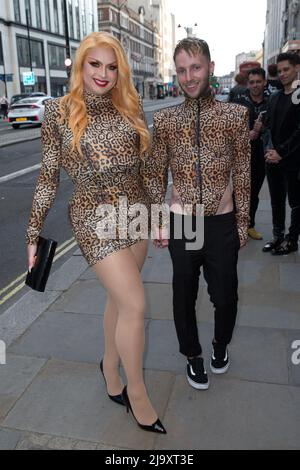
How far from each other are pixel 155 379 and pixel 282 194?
9.92ft

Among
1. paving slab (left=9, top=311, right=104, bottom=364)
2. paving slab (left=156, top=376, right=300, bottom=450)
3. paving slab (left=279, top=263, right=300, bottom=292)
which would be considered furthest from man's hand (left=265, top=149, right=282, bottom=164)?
paving slab (left=156, top=376, right=300, bottom=450)

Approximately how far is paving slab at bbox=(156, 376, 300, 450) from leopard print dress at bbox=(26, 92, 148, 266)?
100cm

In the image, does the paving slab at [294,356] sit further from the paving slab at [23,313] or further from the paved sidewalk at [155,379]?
the paving slab at [23,313]

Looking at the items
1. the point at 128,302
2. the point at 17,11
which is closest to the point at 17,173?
the point at 128,302

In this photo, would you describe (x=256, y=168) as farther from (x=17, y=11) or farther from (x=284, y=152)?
(x=17, y=11)

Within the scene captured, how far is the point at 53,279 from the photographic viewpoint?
467 cm

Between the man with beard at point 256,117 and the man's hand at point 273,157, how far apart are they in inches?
18.2

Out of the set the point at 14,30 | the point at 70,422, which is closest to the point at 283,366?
the point at 70,422

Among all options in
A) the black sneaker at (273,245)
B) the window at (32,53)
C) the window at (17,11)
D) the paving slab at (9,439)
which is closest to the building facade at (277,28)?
the window at (32,53)

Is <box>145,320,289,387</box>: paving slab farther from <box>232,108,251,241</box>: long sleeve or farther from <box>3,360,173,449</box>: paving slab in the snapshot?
<box>232,108,251,241</box>: long sleeve

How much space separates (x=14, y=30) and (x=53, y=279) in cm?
4416

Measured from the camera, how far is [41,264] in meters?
2.48

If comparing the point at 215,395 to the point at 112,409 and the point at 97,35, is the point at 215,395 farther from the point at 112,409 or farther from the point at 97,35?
the point at 97,35

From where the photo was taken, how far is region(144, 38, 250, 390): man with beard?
244 centimetres
